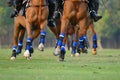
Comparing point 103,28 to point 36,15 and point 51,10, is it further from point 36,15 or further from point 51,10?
point 36,15

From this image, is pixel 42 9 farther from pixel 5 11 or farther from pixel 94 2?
pixel 5 11

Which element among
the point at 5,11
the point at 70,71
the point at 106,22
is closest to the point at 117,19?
the point at 106,22

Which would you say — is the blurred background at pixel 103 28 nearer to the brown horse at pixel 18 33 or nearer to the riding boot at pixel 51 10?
the brown horse at pixel 18 33

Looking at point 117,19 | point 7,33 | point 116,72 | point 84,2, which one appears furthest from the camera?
point 117,19

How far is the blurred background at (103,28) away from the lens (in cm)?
8549

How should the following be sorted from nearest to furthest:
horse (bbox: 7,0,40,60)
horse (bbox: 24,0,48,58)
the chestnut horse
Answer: the chestnut horse
horse (bbox: 24,0,48,58)
horse (bbox: 7,0,40,60)

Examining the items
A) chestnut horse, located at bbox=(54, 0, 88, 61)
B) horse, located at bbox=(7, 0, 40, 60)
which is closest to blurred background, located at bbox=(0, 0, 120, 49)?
horse, located at bbox=(7, 0, 40, 60)

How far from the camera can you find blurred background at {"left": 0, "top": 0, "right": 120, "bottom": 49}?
85488mm

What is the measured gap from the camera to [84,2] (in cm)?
2270

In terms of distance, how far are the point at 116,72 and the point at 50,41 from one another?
81584mm

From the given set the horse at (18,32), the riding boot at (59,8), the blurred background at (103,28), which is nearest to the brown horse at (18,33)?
the horse at (18,32)

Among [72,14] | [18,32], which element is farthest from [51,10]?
[72,14]

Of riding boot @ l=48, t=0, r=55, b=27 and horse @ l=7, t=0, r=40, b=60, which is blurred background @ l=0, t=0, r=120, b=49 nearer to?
horse @ l=7, t=0, r=40, b=60

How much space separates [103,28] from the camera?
107938 mm
